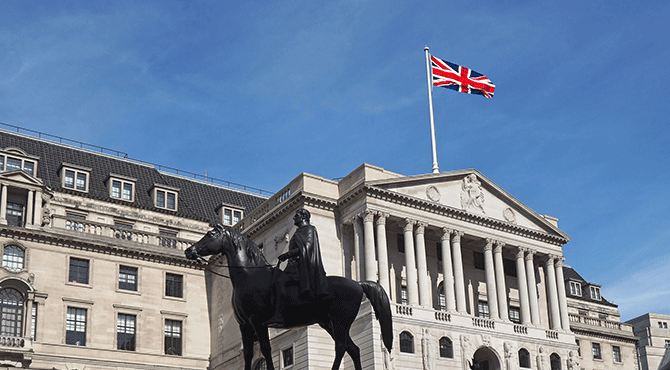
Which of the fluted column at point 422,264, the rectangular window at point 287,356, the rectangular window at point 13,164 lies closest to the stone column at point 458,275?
the fluted column at point 422,264

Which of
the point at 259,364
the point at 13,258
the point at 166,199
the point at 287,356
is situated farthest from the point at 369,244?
the point at 13,258

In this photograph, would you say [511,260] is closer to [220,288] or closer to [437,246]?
[437,246]

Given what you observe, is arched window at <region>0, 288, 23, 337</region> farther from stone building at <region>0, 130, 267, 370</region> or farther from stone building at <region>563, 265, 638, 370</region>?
stone building at <region>563, 265, 638, 370</region>

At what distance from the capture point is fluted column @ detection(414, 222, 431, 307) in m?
53.6

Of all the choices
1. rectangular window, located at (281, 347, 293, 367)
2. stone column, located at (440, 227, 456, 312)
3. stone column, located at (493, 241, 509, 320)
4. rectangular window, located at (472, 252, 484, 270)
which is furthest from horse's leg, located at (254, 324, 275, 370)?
rectangular window, located at (472, 252, 484, 270)

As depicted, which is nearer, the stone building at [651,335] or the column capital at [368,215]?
the column capital at [368,215]

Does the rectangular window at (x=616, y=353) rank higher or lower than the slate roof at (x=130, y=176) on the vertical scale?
lower

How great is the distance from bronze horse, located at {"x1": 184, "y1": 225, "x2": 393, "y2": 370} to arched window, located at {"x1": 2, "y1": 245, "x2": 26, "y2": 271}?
43229mm

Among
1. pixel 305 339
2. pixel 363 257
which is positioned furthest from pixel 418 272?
pixel 305 339

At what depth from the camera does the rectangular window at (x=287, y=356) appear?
52.6 metres

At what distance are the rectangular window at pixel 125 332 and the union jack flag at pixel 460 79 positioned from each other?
1149 inches

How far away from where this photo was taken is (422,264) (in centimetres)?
5453

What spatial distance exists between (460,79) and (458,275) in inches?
601

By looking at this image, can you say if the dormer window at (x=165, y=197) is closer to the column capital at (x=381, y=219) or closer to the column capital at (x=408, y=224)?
the column capital at (x=381, y=219)
